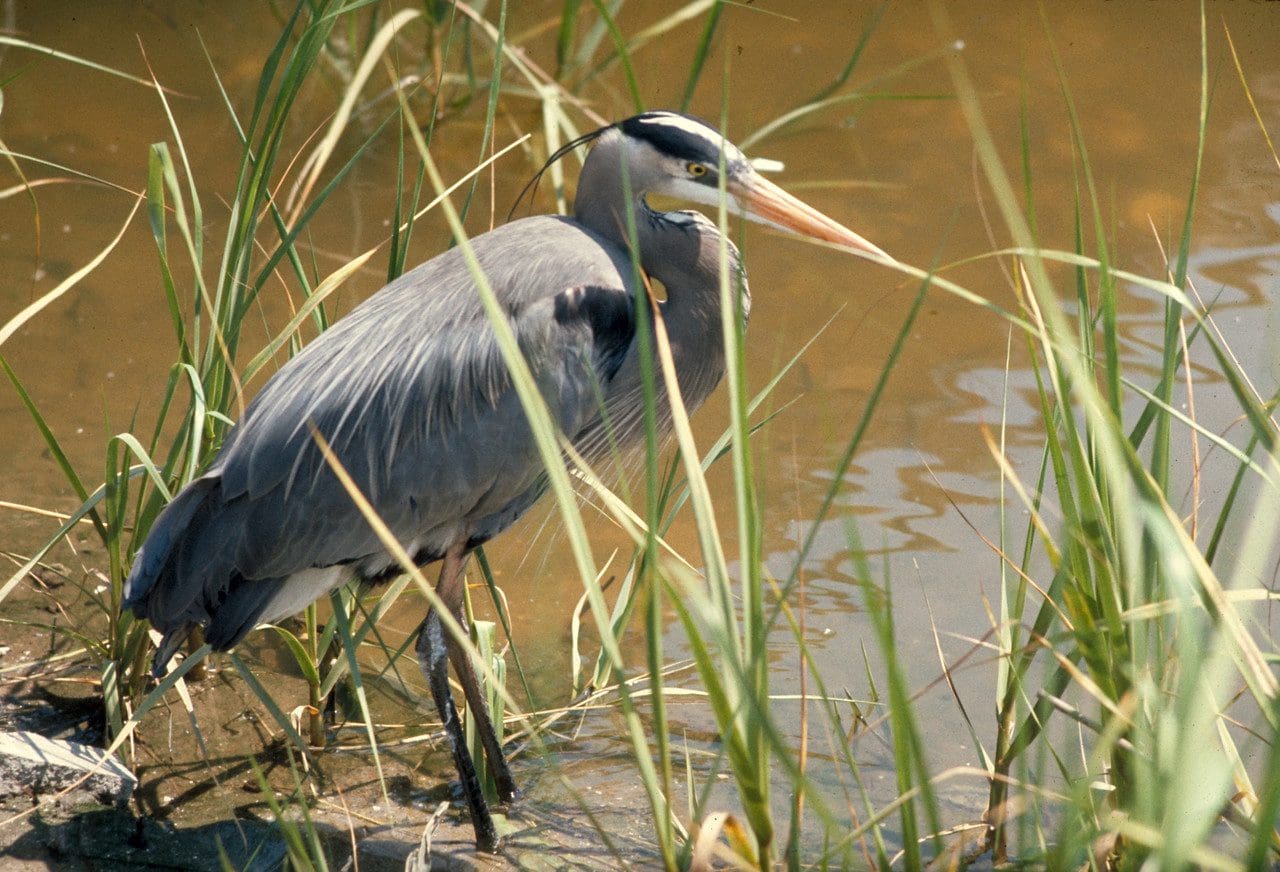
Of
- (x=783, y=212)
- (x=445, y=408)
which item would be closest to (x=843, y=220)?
(x=783, y=212)

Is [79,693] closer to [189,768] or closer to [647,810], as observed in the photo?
[189,768]

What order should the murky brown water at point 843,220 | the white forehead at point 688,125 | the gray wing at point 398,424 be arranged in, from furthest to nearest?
the murky brown water at point 843,220 < the white forehead at point 688,125 < the gray wing at point 398,424

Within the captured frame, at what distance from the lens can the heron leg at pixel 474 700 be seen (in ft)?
8.87

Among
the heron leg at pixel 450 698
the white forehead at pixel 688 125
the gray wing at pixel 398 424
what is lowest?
Result: the heron leg at pixel 450 698

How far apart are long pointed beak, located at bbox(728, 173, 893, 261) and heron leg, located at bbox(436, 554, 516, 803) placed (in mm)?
897

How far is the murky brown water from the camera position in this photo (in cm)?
353

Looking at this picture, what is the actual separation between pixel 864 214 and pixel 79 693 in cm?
287

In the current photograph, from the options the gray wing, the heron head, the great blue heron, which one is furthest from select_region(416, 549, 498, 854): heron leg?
the heron head

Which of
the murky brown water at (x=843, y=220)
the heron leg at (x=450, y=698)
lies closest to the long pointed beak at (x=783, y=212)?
the murky brown water at (x=843, y=220)

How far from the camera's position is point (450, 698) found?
2.73m

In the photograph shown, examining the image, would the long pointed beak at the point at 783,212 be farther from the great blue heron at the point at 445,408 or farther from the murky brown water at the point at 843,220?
the murky brown water at the point at 843,220

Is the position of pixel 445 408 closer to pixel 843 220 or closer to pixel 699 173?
pixel 699 173

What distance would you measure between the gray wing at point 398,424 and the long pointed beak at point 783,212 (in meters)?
0.28

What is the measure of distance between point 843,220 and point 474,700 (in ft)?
8.12
